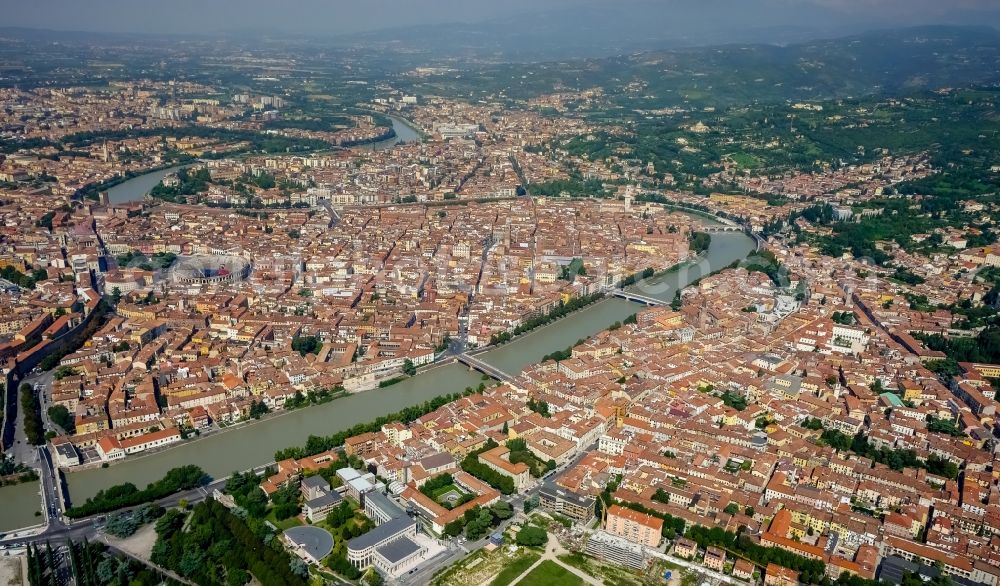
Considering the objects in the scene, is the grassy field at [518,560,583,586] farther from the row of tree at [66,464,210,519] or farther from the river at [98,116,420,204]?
the river at [98,116,420,204]

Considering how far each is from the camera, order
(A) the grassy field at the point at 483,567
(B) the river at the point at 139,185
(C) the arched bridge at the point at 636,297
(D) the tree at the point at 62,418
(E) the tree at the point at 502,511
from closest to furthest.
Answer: (A) the grassy field at the point at 483,567 < (E) the tree at the point at 502,511 < (D) the tree at the point at 62,418 < (C) the arched bridge at the point at 636,297 < (B) the river at the point at 139,185

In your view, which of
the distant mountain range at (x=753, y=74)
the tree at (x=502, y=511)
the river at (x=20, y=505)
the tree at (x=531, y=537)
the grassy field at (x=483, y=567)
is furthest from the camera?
the distant mountain range at (x=753, y=74)

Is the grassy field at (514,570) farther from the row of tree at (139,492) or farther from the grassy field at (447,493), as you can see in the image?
the row of tree at (139,492)

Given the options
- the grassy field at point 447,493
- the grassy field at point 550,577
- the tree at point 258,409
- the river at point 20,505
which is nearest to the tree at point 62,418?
the river at point 20,505

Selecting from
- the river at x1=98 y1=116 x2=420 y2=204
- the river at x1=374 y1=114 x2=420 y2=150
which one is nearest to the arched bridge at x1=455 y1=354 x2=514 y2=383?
the river at x1=98 y1=116 x2=420 y2=204

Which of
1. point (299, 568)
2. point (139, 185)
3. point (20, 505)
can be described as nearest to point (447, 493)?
point (299, 568)

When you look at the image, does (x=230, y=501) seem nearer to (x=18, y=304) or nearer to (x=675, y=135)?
(x=18, y=304)
